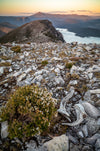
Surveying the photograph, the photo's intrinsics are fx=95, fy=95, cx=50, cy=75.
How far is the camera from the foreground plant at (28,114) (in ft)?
9.90

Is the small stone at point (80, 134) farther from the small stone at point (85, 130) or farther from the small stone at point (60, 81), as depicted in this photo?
the small stone at point (60, 81)

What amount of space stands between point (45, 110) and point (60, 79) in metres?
3.40

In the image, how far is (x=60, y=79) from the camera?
6.46 m

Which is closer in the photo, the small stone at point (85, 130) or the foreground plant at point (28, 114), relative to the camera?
the foreground plant at point (28, 114)

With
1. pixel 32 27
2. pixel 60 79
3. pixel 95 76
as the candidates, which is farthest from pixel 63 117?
pixel 32 27

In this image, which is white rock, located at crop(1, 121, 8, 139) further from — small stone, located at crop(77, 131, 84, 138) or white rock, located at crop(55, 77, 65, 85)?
white rock, located at crop(55, 77, 65, 85)

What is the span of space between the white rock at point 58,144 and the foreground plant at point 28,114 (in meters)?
0.43

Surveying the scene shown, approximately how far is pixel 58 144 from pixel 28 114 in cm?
132

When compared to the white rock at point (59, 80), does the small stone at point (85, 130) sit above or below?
below

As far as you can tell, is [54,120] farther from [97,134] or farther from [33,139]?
[97,134]

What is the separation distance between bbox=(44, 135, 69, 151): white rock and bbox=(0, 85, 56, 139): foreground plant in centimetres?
43

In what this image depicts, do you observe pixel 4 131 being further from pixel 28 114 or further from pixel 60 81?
pixel 60 81

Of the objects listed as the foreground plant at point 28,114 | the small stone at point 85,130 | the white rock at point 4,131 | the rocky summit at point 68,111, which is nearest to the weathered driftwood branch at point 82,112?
the rocky summit at point 68,111

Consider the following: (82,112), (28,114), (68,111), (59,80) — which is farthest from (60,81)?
(28,114)
